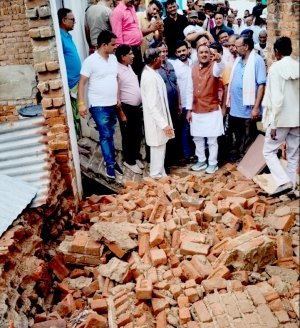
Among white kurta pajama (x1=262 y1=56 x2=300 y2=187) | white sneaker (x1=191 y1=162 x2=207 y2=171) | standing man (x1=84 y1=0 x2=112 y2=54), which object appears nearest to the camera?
white kurta pajama (x1=262 y1=56 x2=300 y2=187)

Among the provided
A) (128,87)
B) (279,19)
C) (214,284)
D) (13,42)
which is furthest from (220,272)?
(13,42)

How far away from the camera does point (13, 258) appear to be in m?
4.23

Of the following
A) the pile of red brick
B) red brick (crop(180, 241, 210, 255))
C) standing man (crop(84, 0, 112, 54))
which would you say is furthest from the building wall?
red brick (crop(180, 241, 210, 255))

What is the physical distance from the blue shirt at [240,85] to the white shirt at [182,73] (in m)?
0.71

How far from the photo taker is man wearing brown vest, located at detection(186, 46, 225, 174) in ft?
20.3

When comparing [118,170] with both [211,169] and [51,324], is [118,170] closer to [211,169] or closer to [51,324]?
[211,169]

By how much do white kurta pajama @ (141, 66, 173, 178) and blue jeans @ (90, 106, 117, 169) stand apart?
0.48 metres

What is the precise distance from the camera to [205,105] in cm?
640

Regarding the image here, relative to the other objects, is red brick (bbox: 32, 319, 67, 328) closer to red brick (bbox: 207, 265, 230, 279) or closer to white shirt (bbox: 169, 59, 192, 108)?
red brick (bbox: 207, 265, 230, 279)

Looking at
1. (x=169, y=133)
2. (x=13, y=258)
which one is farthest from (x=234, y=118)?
(x=13, y=258)

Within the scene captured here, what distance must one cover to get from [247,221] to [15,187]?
2.56 meters

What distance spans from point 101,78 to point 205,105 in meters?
1.53

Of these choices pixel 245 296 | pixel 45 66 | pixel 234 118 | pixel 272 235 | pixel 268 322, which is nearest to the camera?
pixel 268 322

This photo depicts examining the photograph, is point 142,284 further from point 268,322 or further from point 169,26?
point 169,26
